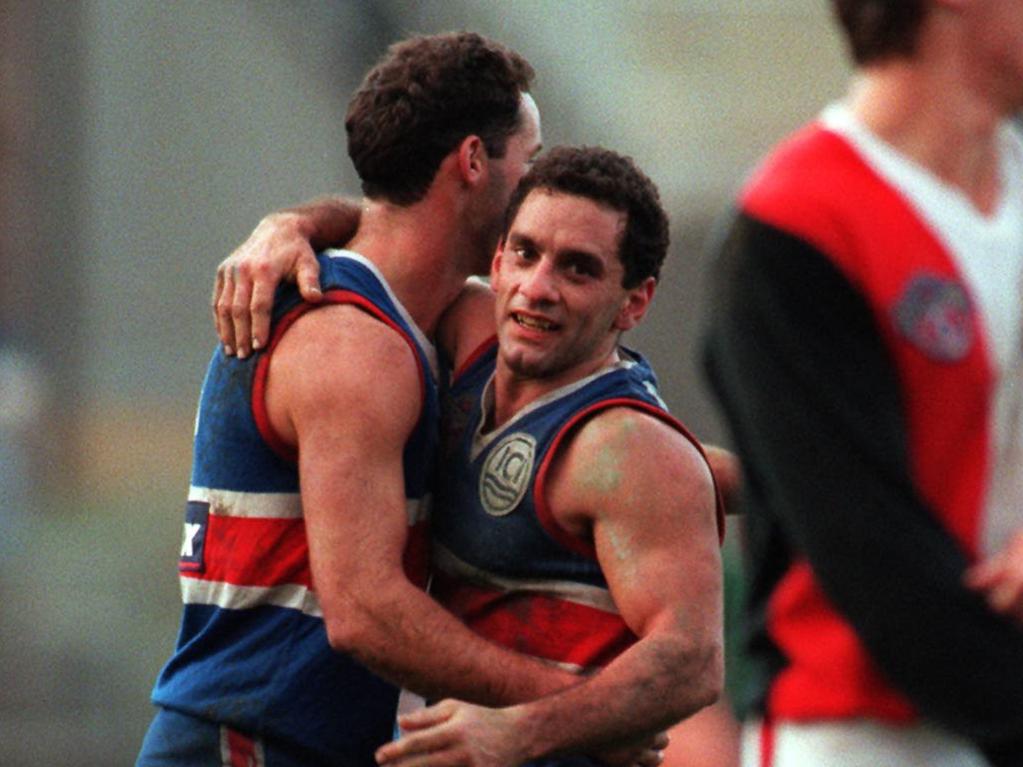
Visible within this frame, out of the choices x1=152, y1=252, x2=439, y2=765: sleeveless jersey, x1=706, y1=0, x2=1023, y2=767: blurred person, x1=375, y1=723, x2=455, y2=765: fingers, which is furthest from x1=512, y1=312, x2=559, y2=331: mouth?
x1=706, y1=0, x2=1023, y2=767: blurred person

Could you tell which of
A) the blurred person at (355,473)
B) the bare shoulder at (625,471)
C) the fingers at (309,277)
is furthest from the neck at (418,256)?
the bare shoulder at (625,471)

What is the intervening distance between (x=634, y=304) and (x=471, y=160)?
0.47 metres

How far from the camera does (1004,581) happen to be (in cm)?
275

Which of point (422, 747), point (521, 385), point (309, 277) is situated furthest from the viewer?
point (309, 277)

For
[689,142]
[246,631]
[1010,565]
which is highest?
[1010,565]

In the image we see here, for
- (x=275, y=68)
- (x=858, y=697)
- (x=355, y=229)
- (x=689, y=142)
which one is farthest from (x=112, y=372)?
(x=858, y=697)

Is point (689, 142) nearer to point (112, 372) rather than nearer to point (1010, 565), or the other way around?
point (112, 372)

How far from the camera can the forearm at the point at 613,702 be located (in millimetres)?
4004

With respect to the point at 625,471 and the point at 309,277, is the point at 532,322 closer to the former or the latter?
the point at 625,471

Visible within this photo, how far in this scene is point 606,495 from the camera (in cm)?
407

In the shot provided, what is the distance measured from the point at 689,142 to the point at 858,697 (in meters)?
14.4

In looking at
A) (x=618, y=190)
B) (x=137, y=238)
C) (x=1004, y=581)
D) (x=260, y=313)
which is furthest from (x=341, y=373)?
(x=137, y=238)

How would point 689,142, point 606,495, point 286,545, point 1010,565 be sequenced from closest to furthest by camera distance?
1. point 1010,565
2. point 606,495
3. point 286,545
4. point 689,142

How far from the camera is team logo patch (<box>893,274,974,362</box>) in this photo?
9.18 feet
